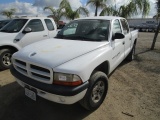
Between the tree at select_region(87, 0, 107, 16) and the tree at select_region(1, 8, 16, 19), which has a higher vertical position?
the tree at select_region(1, 8, 16, 19)

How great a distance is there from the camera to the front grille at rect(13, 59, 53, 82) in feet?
8.67

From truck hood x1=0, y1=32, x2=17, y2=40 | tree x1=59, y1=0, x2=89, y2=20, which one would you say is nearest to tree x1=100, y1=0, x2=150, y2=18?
tree x1=59, y1=0, x2=89, y2=20

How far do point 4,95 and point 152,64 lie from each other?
5.33m

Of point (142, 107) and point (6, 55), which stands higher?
point (6, 55)

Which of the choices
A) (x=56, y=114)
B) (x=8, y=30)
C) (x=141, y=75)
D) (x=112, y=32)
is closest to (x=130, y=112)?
(x=56, y=114)

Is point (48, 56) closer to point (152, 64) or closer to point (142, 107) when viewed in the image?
point (142, 107)

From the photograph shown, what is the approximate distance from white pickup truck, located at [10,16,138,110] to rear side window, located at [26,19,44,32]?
113 inches

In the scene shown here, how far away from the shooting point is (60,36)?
4.30 m

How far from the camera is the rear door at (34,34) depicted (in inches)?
232

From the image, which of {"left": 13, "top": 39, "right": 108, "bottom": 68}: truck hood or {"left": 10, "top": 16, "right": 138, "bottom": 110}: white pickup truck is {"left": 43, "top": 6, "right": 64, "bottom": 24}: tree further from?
{"left": 13, "top": 39, "right": 108, "bottom": 68}: truck hood

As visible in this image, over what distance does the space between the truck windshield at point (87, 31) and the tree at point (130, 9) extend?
769cm

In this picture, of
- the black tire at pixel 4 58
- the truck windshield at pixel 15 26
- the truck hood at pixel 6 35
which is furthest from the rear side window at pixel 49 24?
the black tire at pixel 4 58

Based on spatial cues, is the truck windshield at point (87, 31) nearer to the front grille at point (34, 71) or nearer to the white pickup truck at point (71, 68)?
the white pickup truck at point (71, 68)

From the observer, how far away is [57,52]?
3.01 metres
